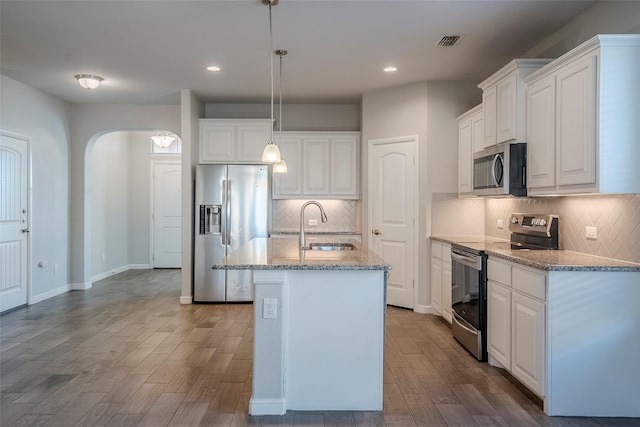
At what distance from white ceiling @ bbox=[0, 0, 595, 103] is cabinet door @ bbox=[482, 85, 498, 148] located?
0.49 meters

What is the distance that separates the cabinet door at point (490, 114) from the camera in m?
3.55

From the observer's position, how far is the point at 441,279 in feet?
14.6

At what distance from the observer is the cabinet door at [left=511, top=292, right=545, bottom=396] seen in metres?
2.50

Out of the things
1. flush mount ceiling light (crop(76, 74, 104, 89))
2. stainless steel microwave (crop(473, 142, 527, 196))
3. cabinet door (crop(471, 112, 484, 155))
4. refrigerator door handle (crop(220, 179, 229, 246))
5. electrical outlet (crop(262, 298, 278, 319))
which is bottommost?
electrical outlet (crop(262, 298, 278, 319))

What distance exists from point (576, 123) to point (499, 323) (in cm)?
150

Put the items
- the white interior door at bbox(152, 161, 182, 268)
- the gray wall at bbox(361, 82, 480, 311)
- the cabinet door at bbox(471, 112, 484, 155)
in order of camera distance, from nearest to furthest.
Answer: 1. the cabinet door at bbox(471, 112, 484, 155)
2. the gray wall at bbox(361, 82, 480, 311)
3. the white interior door at bbox(152, 161, 182, 268)

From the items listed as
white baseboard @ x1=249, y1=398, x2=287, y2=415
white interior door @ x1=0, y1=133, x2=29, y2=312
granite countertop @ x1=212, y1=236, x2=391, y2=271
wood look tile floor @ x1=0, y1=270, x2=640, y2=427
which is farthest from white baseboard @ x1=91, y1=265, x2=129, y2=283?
white baseboard @ x1=249, y1=398, x2=287, y2=415

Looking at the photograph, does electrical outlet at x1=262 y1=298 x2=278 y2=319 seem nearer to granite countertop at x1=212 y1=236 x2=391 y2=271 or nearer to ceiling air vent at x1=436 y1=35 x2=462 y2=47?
granite countertop at x1=212 y1=236 x2=391 y2=271

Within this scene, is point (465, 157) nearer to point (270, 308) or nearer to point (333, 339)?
point (333, 339)

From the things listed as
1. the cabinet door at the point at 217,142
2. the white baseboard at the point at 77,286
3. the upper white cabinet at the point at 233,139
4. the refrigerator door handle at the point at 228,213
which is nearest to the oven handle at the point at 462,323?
the refrigerator door handle at the point at 228,213

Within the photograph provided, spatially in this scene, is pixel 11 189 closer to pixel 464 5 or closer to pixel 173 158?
pixel 173 158

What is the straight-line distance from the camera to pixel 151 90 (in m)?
5.34

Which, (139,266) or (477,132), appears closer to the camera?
(477,132)

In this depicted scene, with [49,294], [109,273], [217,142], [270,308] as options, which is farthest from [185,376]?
[109,273]
